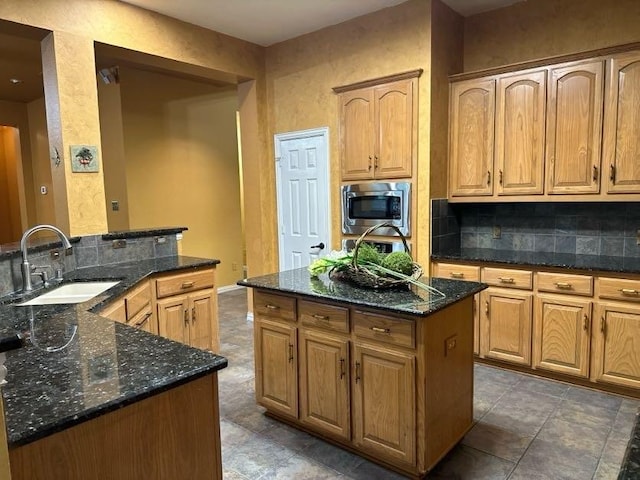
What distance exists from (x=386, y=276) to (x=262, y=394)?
1141 millimetres

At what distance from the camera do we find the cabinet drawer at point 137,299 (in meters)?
2.72

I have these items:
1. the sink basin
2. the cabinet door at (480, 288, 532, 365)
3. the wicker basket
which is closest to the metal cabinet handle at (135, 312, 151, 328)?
the sink basin

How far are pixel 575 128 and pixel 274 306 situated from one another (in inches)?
100

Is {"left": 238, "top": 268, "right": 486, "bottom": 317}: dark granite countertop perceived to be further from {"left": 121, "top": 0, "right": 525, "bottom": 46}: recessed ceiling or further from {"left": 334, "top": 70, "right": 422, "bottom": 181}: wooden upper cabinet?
{"left": 121, "top": 0, "right": 525, "bottom": 46}: recessed ceiling

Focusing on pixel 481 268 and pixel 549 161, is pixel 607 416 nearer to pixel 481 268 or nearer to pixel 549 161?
pixel 481 268

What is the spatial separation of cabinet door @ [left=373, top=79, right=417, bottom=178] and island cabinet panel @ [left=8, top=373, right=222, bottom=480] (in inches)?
111

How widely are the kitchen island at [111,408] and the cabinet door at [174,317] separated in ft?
5.26

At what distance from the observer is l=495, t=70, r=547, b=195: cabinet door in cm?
340

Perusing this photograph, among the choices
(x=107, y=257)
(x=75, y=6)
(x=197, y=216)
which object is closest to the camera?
(x=75, y=6)

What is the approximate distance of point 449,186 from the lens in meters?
3.89

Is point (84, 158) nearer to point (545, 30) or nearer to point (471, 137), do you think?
point (471, 137)

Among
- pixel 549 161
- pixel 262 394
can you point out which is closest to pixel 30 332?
pixel 262 394

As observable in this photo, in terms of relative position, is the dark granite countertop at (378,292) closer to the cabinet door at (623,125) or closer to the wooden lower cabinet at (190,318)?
the wooden lower cabinet at (190,318)

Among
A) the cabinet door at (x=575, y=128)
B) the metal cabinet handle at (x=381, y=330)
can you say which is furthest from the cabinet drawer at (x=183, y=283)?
the cabinet door at (x=575, y=128)
